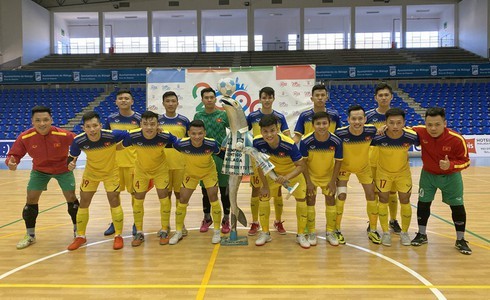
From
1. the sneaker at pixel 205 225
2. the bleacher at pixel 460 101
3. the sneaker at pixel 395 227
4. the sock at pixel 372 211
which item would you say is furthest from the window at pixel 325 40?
the sock at pixel 372 211

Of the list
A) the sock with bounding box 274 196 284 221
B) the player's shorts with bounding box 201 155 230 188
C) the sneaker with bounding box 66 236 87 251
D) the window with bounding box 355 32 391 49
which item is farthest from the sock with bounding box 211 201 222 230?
the window with bounding box 355 32 391 49

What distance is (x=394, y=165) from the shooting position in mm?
4422

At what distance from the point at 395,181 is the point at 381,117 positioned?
91 cm

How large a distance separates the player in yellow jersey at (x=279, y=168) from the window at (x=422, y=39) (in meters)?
26.6

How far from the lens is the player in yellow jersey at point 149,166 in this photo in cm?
451

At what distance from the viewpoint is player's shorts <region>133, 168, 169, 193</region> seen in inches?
183

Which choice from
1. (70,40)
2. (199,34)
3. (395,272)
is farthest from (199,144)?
(70,40)

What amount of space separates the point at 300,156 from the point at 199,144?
4.01 feet

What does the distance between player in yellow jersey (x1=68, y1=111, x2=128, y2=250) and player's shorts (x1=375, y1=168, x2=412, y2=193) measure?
314cm

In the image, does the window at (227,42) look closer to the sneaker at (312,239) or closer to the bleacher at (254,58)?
the bleacher at (254,58)

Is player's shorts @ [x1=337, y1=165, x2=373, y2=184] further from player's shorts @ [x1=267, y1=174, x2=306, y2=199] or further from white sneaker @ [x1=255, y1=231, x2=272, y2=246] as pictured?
white sneaker @ [x1=255, y1=231, x2=272, y2=246]

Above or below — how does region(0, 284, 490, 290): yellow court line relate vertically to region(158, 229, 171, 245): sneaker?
below

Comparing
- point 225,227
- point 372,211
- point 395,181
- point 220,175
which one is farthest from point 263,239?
point 395,181

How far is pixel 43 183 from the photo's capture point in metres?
4.73
